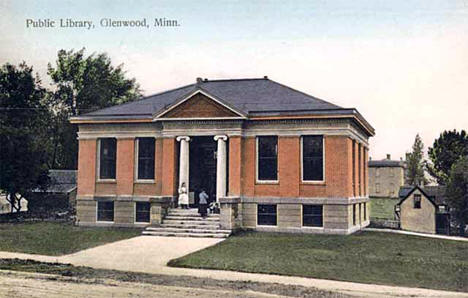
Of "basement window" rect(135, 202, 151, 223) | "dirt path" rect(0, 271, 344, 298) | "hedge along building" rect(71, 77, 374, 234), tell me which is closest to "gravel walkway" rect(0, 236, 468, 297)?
"dirt path" rect(0, 271, 344, 298)

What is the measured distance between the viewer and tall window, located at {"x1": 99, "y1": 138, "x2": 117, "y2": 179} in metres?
25.3

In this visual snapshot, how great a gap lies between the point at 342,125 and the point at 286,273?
1093 centimetres

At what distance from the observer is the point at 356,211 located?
24344 mm

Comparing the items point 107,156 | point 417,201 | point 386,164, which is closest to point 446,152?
point 417,201

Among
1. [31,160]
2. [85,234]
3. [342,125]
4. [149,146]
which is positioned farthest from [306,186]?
[31,160]

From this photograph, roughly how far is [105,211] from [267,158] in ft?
28.9

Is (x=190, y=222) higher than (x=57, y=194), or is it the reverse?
(x=57, y=194)

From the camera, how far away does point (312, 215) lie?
877 inches

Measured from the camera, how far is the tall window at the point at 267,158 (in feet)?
75.6

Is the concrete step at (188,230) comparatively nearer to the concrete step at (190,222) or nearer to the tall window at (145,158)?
the concrete step at (190,222)

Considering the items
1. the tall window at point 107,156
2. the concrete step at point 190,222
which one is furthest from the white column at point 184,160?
the tall window at point 107,156

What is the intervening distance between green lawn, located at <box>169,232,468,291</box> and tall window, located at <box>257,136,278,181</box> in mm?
3642

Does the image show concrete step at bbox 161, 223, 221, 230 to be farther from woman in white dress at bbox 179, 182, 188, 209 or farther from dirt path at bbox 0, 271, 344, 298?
dirt path at bbox 0, 271, 344, 298

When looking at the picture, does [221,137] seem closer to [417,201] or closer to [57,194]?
[417,201]
